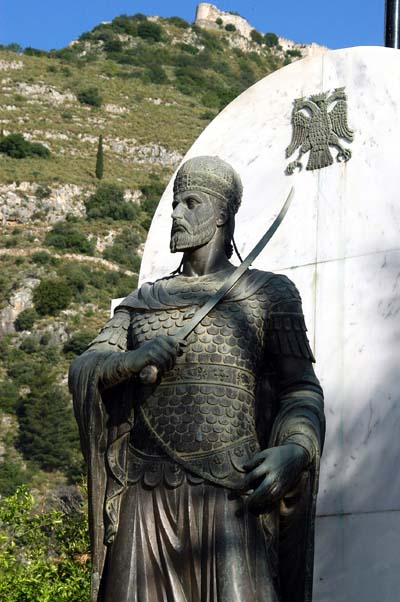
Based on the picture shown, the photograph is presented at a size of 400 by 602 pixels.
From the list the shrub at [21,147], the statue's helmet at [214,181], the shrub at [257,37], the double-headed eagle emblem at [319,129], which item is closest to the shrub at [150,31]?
the shrub at [257,37]

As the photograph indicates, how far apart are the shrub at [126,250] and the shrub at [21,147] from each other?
55.0 ft

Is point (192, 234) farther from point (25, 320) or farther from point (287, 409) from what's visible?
point (25, 320)

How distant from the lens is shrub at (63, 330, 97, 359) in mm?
93750

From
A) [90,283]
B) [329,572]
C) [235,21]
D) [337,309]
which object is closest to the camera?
[329,572]

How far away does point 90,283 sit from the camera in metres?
106

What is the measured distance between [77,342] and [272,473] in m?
88.3

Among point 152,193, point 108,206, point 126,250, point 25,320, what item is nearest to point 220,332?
point 25,320

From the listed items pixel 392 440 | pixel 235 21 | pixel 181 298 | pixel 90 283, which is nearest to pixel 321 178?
pixel 392 440

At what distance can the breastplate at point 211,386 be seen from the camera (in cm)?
659

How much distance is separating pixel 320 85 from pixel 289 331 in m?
3.17

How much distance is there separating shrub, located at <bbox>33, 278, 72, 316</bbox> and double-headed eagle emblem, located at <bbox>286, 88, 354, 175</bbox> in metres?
90.6

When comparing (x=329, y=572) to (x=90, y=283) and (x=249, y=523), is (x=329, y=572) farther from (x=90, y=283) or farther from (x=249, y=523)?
(x=90, y=283)

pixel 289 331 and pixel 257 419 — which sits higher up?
pixel 289 331

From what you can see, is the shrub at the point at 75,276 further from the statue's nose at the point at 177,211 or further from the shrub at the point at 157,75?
the statue's nose at the point at 177,211
